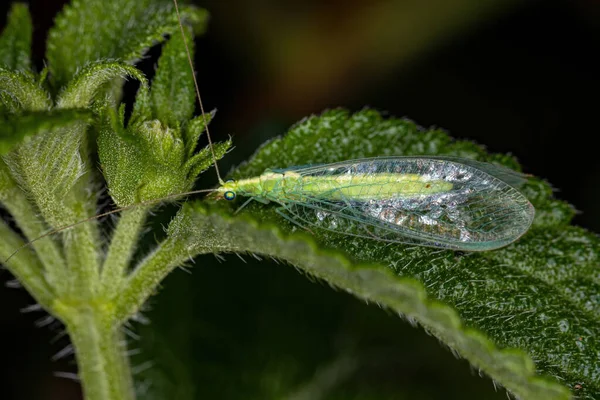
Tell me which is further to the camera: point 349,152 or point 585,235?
point 349,152

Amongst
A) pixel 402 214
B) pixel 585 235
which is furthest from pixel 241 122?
pixel 585 235

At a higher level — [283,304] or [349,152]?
[349,152]

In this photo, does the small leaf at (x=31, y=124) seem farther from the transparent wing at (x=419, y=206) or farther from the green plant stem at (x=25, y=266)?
the transparent wing at (x=419, y=206)

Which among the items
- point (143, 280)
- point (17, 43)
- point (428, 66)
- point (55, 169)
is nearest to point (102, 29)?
point (17, 43)

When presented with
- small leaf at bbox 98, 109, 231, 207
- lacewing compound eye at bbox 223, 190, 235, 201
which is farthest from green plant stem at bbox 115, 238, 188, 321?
lacewing compound eye at bbox 223, 190, 235, 201

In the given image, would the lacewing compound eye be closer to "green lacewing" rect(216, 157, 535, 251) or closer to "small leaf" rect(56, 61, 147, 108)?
"green lacewing" rect(216, 157, 535, 251)

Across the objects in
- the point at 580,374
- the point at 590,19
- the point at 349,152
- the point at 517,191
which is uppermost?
the point at 590,19

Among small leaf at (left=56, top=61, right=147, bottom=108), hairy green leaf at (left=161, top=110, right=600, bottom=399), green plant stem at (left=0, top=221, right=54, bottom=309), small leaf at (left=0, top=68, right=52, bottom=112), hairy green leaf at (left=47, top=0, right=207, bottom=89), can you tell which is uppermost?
hairy green leaf at (left=47, top=0, right=207, bottom=89)

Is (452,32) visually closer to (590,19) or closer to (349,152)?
(590,19)
